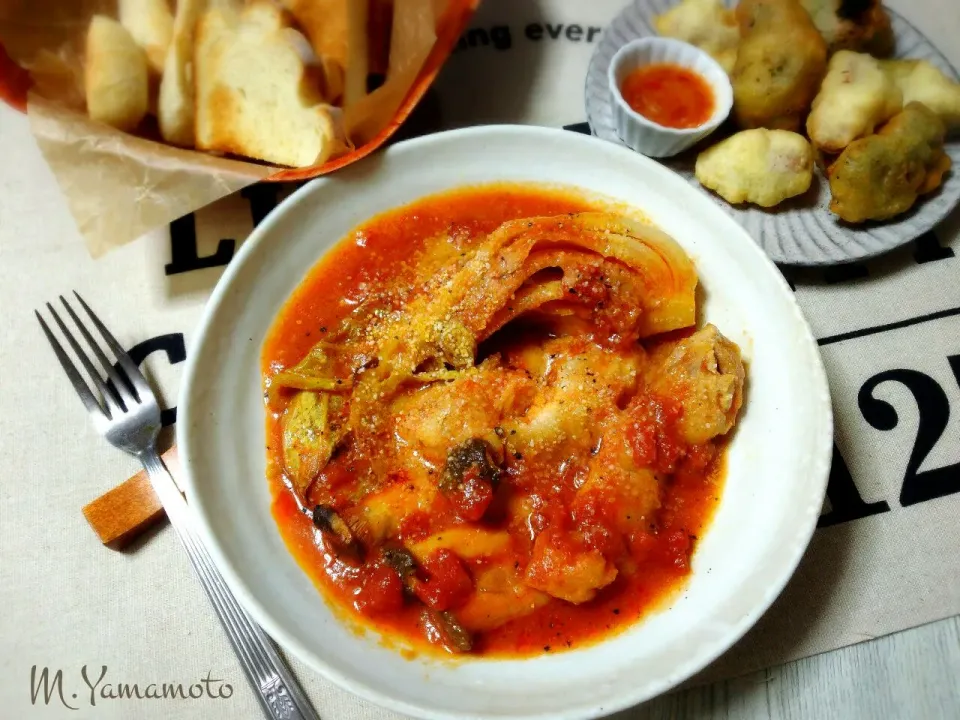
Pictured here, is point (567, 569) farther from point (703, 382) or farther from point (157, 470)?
point (157, 470)

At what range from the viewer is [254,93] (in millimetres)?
2709

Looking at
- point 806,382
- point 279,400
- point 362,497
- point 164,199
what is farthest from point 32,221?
point 806,382

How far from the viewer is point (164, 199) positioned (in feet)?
8.60

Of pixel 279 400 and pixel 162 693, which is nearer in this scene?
pixel 162 693

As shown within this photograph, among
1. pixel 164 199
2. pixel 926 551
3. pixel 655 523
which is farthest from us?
pixel 164 199

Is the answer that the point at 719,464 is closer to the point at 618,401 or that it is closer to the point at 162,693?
the point at 618,401

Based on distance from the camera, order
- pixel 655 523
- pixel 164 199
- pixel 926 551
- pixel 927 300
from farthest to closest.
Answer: pixel 927 300 → pixel 164 199 → pixel 926 551 → pixel 655 523

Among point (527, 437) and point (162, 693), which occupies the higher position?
point (527, 437)

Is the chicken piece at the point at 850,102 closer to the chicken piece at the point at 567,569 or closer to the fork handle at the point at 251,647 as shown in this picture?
the chicken piece at the point at 567,569

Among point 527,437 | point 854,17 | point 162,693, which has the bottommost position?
point 162,693

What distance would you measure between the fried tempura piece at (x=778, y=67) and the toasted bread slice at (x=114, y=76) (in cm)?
234

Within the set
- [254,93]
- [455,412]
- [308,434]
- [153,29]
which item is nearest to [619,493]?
[455,412]

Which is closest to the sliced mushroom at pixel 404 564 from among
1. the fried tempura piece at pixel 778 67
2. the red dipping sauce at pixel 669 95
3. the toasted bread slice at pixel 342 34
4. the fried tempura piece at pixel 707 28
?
the toasted bread slice at pixel 342 34

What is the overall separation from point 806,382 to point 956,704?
46.7 inches
